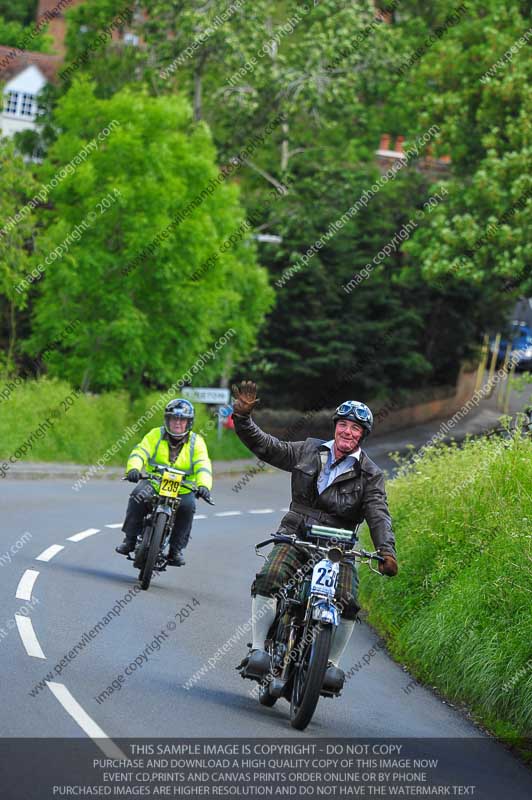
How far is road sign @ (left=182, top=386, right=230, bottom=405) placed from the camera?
1395 inches

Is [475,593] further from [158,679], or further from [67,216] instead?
[67,216]

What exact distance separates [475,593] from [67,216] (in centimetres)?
2780

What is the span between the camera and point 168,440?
1470 cm

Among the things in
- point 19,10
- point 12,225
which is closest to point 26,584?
point 12,225

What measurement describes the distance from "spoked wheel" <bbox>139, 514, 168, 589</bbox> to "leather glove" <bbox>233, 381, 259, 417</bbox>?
17.5 feet

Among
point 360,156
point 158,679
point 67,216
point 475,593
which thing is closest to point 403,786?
point 158,679

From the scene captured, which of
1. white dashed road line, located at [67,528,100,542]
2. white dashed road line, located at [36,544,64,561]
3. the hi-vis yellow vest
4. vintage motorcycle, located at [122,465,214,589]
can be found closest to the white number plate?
vintage motorcycle, located at [122,465,214,589]

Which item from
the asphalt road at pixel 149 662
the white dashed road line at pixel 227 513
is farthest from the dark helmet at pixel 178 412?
the white dashed road line at pixel 227 513

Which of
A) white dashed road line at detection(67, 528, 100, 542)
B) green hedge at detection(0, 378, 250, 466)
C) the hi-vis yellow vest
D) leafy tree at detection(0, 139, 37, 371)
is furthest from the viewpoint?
leafy tree at detection(0, 139, 37, 371)

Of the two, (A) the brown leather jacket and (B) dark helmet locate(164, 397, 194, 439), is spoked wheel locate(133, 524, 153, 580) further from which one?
(A) the brown leather jacket

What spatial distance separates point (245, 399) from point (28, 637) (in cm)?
292

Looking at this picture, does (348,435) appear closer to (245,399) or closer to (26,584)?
(245,399)

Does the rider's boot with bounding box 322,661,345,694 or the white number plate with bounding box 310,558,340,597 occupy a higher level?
the white number plate with bounding box 310,558,340,597

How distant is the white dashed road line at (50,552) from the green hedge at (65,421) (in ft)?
40.5
